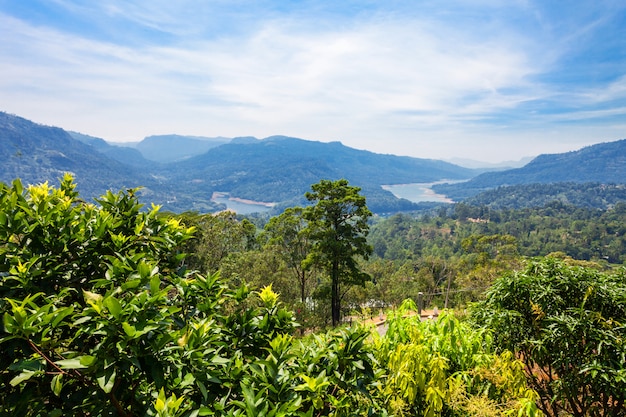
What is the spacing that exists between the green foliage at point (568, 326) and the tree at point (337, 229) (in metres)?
9.55

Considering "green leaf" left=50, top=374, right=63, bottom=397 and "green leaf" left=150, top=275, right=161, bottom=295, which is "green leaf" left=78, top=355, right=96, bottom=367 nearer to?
"green leaf" left=50, top=374, right=63, bottom=397

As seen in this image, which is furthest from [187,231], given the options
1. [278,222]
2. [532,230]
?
[532,230]

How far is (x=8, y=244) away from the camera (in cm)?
154

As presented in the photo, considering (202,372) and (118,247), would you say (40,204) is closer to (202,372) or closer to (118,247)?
(118,247)

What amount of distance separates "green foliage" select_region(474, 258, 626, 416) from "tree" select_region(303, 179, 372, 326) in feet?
31.3

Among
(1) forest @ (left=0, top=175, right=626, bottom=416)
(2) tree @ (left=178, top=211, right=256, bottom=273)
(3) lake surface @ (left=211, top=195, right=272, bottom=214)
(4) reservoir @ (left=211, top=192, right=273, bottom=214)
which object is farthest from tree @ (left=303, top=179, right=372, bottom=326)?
(3) lake surface @ (left=211, top=195, right=272, bottom=214)

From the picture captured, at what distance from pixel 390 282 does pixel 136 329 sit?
87.4 ft

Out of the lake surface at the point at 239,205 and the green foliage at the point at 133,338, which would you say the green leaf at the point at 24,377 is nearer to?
the green foliage at the point at 133,338

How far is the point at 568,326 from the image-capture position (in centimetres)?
251

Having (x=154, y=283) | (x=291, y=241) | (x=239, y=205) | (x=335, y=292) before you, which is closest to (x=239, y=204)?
(x=239, y=205)

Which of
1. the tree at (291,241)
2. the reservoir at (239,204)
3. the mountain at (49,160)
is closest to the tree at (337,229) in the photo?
the tree at (291,241)

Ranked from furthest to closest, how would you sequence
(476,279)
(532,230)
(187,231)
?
(532,230) < (476,279) < (187,231)

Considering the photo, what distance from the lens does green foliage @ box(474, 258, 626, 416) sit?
244cm

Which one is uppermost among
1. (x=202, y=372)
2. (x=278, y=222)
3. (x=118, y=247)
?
(x=118, y=247)
